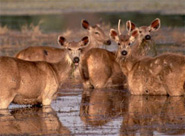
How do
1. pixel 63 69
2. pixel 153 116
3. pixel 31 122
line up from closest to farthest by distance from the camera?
pixel 31 122 < pixel 153 116 < pixel 63 69

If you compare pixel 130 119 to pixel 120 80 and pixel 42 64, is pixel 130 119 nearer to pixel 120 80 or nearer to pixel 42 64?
pixel 42 64

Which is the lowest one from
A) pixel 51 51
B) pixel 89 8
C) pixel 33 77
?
pixel 33 77

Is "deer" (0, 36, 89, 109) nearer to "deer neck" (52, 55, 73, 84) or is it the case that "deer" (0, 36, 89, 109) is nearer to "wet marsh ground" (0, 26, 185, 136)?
"deer neck" (52, 55, 73, 84)

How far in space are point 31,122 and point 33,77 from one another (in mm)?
1632

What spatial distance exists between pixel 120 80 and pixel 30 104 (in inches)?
165

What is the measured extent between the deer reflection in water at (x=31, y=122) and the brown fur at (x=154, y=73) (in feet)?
9.78

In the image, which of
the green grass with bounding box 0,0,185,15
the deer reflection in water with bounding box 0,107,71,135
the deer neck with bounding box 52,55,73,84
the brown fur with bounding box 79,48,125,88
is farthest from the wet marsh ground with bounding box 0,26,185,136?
the green grass with bounding box 0,0,185,15

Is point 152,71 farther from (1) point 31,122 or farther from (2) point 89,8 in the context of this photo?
(2) point 89,8

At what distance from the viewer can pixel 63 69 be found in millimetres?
15680

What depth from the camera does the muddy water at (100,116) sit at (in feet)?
40.9

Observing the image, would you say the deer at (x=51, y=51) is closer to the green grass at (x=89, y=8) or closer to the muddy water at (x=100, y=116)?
the muddy water at (x=100, y=116)

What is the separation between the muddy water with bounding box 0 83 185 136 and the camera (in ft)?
40.9

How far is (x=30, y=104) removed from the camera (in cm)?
1526

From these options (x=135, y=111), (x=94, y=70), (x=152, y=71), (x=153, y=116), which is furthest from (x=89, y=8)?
(x=153, y=116)
